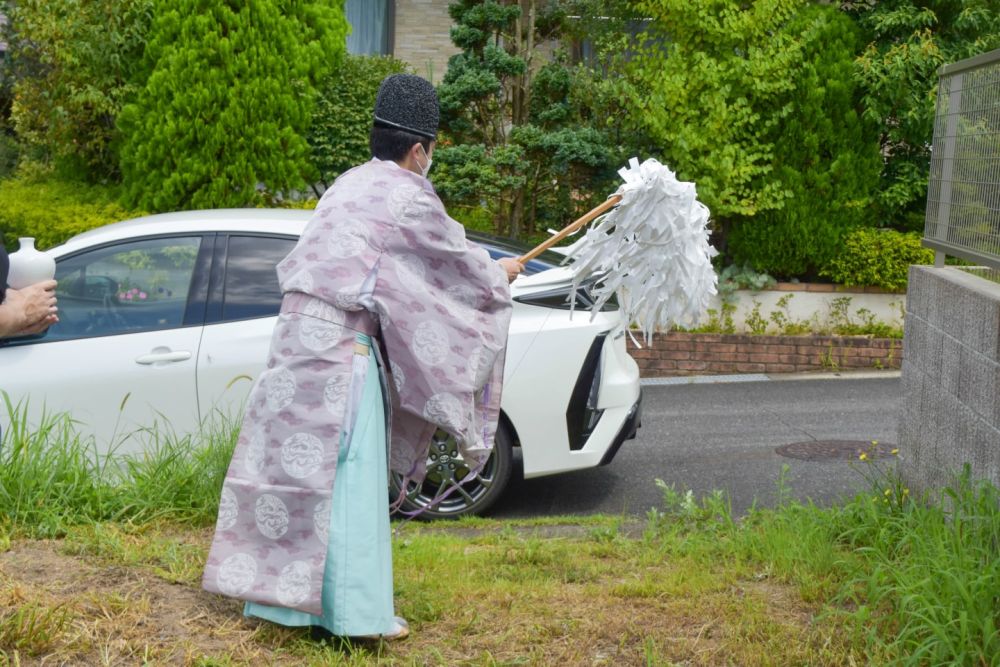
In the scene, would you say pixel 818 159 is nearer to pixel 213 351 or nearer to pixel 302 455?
pixel 213 351

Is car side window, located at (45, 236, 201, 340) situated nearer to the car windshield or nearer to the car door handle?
the car door handle

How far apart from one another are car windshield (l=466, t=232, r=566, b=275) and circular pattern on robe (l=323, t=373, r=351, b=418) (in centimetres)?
284

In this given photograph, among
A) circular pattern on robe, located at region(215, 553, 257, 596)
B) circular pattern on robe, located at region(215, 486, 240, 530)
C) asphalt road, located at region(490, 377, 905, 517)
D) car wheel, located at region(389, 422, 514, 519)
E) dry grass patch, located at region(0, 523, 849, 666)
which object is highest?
circular pattern on robe, located at region(215, 486, 240, 530)

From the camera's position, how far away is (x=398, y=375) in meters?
3.63

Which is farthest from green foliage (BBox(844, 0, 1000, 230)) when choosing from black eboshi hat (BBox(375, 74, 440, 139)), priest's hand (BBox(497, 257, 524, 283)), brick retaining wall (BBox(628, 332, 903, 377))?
black eboshi hat (BBox(375, 74, 440, 139))

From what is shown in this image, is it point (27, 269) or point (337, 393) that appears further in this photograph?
point (27, 269)

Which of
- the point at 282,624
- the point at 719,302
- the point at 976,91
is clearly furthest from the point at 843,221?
the point at 282,624

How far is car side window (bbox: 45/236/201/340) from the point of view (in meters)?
6.06

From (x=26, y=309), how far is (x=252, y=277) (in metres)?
2.44

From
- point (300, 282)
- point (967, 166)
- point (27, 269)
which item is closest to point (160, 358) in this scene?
point (27, 269)

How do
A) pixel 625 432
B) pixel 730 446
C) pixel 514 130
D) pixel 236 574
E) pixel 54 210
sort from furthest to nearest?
pixel 514 130 < pixel 54 210 < pixel 730 446 < pixel 625 432 < pixel 236 574

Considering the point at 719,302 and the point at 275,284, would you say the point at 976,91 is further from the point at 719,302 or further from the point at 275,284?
the point at 719,302

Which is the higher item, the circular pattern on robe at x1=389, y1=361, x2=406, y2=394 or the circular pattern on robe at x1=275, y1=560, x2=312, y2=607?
the circular pattern on robe at x1=389, y1=361, x2=406, y2=394

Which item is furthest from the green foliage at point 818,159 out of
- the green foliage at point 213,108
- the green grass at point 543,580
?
the green grass at point 543,580
